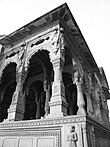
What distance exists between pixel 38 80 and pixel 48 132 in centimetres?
686

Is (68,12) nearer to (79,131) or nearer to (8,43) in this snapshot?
(8,43)

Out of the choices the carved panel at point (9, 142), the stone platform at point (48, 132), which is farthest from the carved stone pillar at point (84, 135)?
the carved panel at point (9, 142)

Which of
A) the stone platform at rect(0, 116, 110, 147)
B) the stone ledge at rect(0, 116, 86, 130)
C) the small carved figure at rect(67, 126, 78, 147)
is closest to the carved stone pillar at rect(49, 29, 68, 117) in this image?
the stone ledge at rect(0, 116, 86, 130)

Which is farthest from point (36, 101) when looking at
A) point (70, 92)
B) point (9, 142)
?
point (9, 142)

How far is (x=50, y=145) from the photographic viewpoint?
3.95m

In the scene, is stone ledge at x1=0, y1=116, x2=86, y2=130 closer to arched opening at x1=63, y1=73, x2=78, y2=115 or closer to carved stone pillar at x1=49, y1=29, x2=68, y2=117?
carved stone pillar at x1=49, y1=29, x2=68, y2=117

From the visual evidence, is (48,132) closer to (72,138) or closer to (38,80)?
(72,138)

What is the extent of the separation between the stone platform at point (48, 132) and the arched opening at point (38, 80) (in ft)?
11.1

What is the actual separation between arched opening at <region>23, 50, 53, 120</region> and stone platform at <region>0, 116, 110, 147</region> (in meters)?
3.37

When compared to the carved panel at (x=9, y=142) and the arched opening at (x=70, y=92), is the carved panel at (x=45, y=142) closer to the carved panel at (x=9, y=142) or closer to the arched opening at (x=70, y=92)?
the carved panel at (x=9, y=142)

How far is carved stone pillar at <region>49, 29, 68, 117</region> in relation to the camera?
4.51m

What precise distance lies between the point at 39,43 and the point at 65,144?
5.84 meters

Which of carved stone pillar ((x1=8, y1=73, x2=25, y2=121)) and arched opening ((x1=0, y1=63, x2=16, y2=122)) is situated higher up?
arched opening ((x1=0, y1=63, x2=16, y2=122))

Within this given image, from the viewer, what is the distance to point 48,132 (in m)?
4.21
